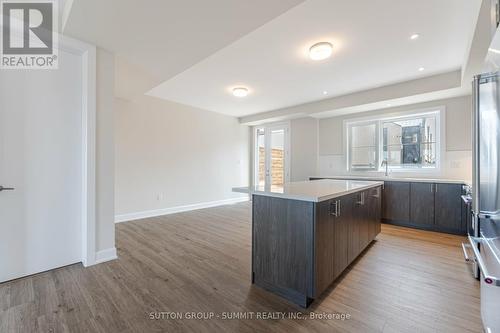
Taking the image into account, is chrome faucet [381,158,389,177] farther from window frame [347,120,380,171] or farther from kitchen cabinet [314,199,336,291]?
kitchen cabinet [314,199,336,291]

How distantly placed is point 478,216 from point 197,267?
245 cm

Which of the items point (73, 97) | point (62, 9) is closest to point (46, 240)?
point (73, 97)

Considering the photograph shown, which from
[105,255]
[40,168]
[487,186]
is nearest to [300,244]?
[487,186]

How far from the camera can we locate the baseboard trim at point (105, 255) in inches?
102

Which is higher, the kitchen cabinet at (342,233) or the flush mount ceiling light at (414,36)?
the flush mount ceiling light at (414,36)

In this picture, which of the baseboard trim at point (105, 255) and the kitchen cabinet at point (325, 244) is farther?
the baseboard trim at point (105, 255)

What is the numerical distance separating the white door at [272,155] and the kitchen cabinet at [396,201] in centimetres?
263

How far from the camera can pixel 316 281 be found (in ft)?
5.88

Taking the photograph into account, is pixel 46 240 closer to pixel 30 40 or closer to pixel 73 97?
pixel 73 97

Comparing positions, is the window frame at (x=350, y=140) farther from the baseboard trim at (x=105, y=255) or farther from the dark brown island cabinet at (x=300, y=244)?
the baseboard trim at (x=105, y=255)

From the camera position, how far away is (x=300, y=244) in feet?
6.05

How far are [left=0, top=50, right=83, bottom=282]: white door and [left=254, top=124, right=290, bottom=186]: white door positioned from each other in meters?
4.84

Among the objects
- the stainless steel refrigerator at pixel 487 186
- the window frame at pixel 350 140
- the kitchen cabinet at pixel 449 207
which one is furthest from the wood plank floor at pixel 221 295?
the window frame at pixel 350 140

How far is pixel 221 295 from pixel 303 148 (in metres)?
4.81
